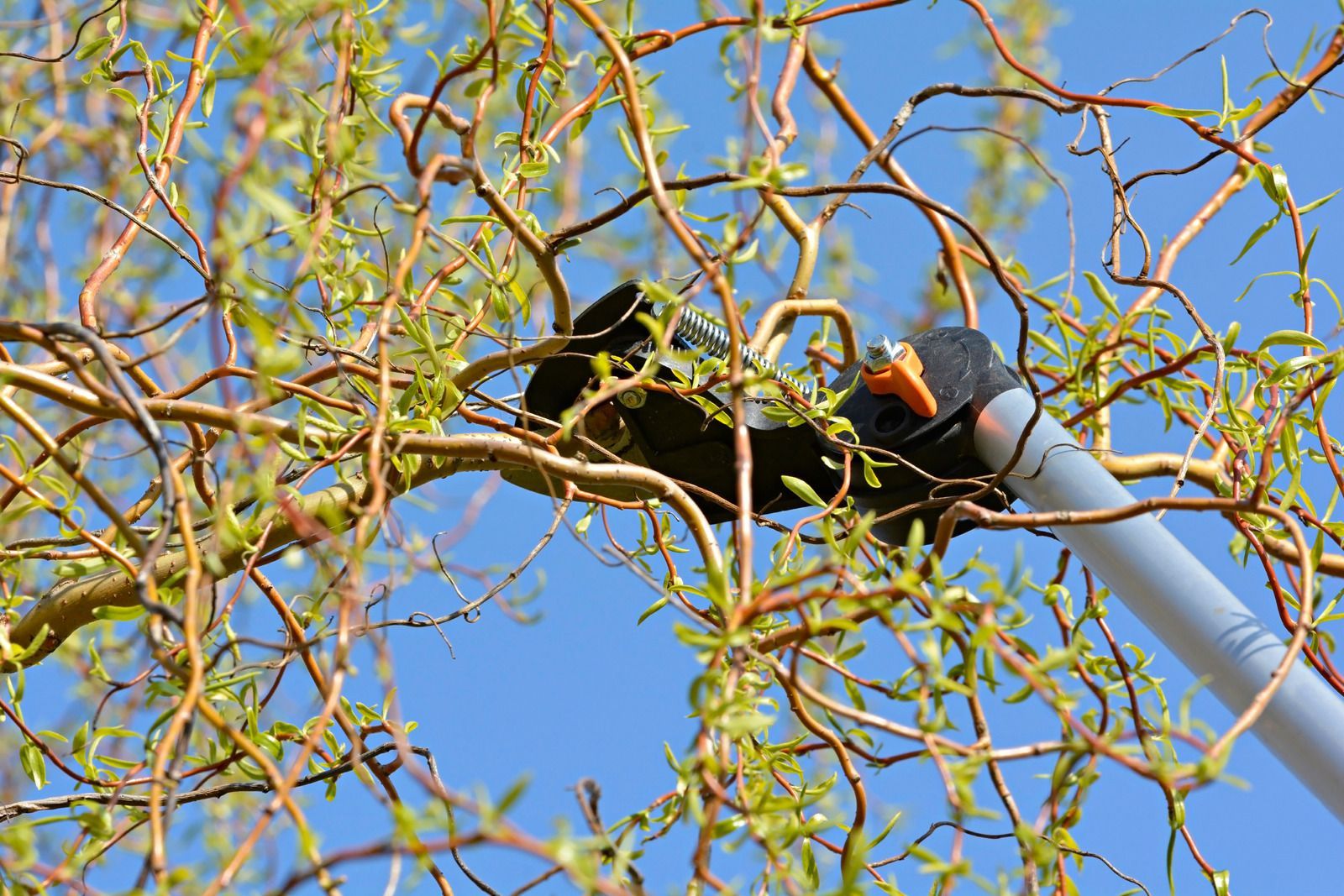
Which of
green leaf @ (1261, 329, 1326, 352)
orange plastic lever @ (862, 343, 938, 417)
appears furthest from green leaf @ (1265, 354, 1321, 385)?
orange plastic lever @ (862, 343, 938, 417)

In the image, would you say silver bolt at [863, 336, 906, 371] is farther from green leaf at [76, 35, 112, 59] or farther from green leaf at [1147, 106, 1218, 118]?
green leaf at [76, 35, 112, 59]

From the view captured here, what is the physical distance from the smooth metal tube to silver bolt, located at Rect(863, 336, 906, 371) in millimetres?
66

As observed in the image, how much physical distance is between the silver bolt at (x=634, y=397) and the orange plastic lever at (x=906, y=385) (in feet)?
0.48

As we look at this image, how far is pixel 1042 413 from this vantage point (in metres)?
0.82

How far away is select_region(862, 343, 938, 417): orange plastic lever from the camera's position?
2.83 ft

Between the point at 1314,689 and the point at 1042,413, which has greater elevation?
the point at 1042,413

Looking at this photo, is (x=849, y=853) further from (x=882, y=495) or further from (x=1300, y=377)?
(x=1300, y=377)

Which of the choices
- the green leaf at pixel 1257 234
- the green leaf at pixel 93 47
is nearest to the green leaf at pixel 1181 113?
the green leaf at pixel 1257 234

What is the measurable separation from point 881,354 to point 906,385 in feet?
0.08

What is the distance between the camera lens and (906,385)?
2.83 feet

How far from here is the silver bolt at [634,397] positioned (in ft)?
2.93

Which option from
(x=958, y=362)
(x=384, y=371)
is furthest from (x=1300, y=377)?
(x=384, y=371)

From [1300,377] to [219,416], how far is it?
746 mm

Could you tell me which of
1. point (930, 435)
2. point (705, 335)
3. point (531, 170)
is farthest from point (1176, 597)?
point (531, 170)
